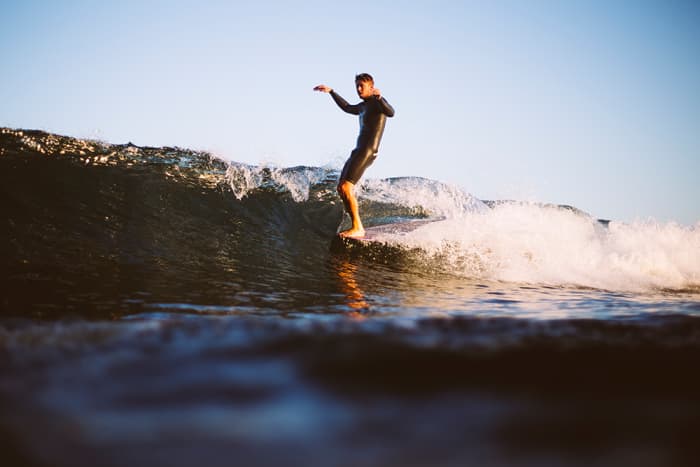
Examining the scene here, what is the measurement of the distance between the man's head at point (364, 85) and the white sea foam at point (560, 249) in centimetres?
209

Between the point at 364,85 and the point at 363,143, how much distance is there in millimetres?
824

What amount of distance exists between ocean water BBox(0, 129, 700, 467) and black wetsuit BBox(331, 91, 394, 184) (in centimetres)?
134

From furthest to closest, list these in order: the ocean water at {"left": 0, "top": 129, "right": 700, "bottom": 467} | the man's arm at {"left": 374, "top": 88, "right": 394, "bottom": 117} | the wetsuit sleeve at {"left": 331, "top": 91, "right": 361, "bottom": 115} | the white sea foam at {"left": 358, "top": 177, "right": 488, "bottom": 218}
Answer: the white sea foam at {"left": 358, "top": 177, "right": 488, "bottom": 218} < the wetsuit sleeve at {"left": 331, "top": 91, "right": 361, "bottom": 115} < the man's arm at {"left": 374, "top": 88, "right": 394, "bottom": 117} < the ocean water at {"left": 0, "top": 129, "right": 700, "bottom": 467}

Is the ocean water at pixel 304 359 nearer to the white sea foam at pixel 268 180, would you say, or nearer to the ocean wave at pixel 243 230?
the ocean wave at pixel 243 230

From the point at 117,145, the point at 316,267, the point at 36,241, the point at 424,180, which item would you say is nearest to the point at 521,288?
the point at 316,267

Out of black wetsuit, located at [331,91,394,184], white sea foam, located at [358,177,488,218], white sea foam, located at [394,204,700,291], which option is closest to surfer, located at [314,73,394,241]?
black wetsuit, located at [331,91,394,184]

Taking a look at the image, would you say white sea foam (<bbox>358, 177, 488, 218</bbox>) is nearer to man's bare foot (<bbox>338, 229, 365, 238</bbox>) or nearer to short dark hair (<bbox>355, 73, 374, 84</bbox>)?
man's bare foot (<bbox>338, 229, 365, 238</bbox>)

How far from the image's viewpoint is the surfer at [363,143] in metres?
6.01

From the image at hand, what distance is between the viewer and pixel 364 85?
6.18 m

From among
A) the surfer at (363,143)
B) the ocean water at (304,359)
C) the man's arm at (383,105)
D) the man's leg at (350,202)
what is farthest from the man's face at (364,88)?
the ocean water at (304,359)

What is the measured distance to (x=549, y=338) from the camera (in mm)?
1838

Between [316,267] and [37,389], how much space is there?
396 centimetres

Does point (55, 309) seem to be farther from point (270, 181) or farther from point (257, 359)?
point (270, 181)

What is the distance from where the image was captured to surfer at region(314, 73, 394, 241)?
601 centimetres
